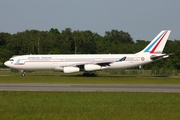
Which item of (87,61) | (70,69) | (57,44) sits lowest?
(70,69)

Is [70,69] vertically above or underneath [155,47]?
underneath

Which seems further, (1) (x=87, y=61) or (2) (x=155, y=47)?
(2) (x=155, y=47)

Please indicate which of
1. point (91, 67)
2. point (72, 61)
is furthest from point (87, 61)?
point (72, 61)

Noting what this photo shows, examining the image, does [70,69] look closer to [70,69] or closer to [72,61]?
[70,69]

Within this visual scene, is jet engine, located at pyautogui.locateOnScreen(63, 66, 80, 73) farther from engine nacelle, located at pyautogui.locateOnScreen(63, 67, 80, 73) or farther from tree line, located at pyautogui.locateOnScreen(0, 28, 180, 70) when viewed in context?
tree line, located at pyautogui.locateOnScreen(0, 28, 180, 70)

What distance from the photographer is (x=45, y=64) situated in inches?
2160
